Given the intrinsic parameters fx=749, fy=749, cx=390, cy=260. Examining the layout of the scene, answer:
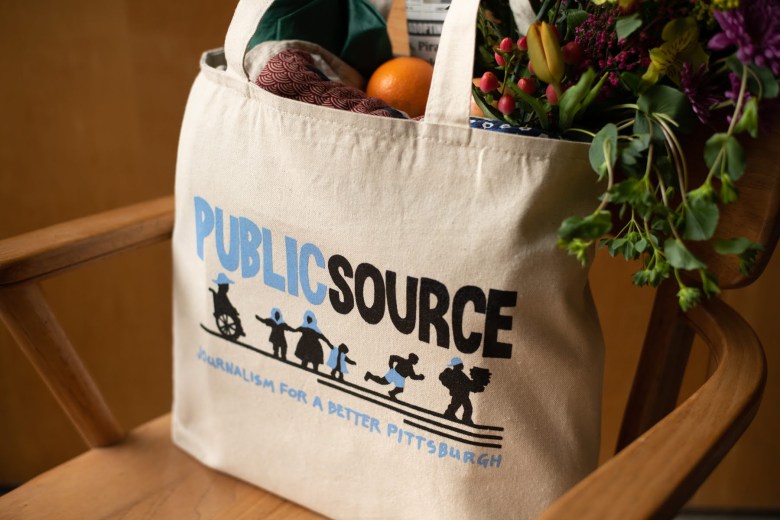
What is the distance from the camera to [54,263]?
2.07 ft

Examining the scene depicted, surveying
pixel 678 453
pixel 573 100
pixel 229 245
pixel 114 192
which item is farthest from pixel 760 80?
pixel 114 192

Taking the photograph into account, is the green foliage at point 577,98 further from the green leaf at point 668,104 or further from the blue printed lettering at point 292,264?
the blue printed lettering at point 292,264

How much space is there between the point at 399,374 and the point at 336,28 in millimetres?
338

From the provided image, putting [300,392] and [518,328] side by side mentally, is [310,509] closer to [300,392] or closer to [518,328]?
[300,392]

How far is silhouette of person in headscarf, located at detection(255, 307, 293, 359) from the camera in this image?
0.62 metres

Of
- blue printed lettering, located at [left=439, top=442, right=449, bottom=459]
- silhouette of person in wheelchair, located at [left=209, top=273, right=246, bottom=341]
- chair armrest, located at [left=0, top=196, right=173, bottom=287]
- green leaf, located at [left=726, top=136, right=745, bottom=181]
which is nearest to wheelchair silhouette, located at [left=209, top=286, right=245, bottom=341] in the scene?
silhouette of person in wheelchair, located at [left=209, top=273, right=246, bottom=341]

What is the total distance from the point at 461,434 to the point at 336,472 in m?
0.13

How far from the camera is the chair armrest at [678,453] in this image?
376 millimetres

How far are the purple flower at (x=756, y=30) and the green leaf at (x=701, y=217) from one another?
0.26 feet

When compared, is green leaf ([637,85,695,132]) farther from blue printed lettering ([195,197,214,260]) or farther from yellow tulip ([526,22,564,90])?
blue printed lettering ([195,197,214,260])

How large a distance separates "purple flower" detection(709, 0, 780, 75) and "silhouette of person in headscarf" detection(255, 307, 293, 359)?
0.38 metres

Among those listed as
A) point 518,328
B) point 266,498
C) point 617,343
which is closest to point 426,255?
point 518,328

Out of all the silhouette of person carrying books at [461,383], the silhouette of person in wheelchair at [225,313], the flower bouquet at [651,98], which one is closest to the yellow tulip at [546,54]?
the flower bouquet at [651,98]

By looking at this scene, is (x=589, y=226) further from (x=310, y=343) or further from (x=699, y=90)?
(x=310, y=343)
